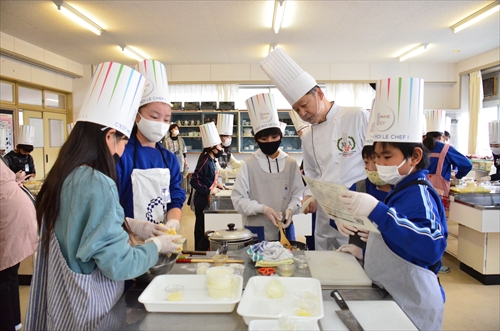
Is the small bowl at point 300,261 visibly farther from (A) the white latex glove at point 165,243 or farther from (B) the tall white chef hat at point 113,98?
(B) the tall white chef hat at point 113,98

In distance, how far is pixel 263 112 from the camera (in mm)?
2389

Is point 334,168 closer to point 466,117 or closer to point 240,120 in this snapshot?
point 240,120

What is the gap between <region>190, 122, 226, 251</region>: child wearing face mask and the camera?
3.73 m

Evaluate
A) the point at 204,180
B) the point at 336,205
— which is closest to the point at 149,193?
the point at 336,205

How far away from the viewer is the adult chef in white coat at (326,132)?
2.06m

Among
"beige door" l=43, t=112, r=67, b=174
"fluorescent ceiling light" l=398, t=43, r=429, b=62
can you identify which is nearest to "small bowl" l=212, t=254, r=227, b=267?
"fluorescent ceiling light" l=398, t=43, r=429, b=62

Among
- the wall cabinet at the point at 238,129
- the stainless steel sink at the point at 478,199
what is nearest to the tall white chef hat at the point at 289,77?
the stainless steel sink at the point at 478,199

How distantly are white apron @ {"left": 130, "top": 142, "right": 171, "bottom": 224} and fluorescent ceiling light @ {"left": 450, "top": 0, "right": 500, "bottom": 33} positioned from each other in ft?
16.4

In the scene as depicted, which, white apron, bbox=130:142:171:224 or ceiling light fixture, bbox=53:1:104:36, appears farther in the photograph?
ceiling light fixture, bbox=53:1:104:36

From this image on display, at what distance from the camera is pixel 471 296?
10.1 feet

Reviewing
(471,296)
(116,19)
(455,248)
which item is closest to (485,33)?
(455,248)

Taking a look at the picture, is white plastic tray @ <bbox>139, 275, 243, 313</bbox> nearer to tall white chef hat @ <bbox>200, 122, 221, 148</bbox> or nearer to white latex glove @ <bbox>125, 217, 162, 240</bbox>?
white latex glove @ <bbox>125, 217, 162, 240</bbox>

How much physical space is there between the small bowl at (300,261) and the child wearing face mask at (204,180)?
224 centimetres

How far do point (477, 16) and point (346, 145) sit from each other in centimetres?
430
